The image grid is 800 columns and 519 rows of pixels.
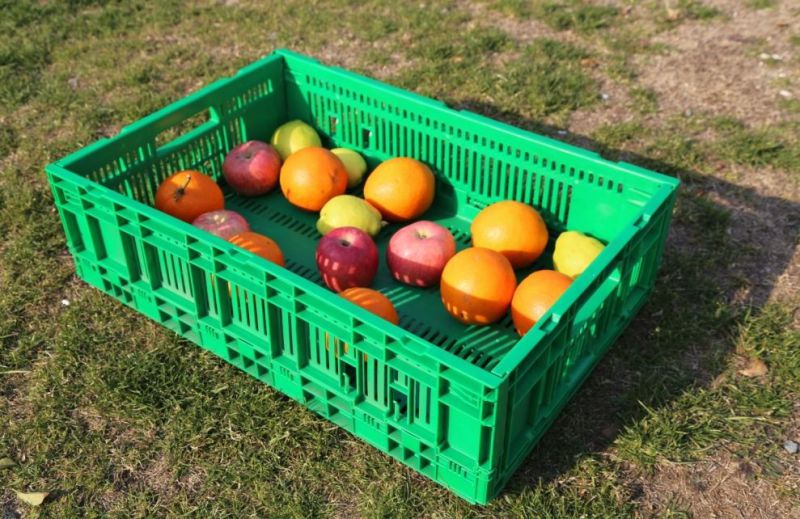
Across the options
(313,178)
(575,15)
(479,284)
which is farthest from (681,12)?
(479,284)

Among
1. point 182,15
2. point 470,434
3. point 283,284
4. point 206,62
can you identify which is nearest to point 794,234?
point 470,434

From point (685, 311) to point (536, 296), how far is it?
95 cm

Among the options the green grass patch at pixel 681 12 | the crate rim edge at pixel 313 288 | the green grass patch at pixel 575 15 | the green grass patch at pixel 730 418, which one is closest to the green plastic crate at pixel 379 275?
the crate rim edge at pixel 313 288

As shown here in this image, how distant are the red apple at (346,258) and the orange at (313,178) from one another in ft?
1.56

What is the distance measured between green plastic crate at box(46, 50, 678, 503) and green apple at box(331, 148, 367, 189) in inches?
5.5

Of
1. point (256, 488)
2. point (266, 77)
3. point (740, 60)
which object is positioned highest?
point (266, 77)

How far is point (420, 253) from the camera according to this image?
3568 millimetres

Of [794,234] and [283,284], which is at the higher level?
[283,284]

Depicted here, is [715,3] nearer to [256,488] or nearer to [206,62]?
[206,62]

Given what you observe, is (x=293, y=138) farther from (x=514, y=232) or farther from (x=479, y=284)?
(x=479, y=284)

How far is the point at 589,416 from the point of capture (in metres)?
3.29

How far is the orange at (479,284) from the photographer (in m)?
3.32

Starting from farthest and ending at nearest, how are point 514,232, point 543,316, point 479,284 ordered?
point 514,232 < point 479,284 < point 543,316

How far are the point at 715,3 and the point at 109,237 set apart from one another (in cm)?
489
